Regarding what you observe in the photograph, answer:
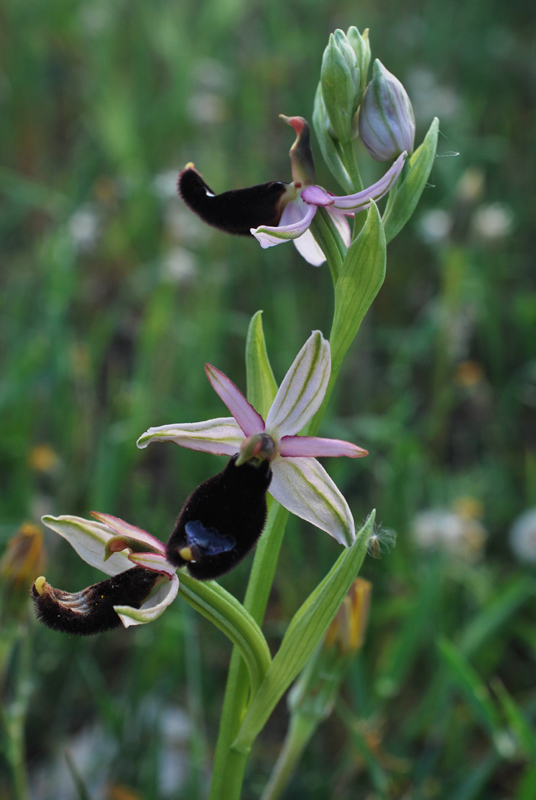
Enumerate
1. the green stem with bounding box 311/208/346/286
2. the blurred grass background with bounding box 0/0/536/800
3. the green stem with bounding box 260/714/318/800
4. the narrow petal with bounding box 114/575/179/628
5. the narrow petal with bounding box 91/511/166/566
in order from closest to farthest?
the narrow petal with bounding box 114/575/179/628, the narrow petal with bounding box 91/511/166/566, the green stem with bounding box 311/208/346/286, the green stem with bounding box 260/714/318/800, the blurred grass background with bounding box 0/0/536/800

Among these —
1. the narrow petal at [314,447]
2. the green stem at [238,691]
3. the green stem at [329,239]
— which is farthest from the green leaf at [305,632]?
the green stem at [329,239]

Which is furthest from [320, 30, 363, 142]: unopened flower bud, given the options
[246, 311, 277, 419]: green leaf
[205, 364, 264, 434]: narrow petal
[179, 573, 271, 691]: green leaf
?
[179, 573, 271, 691]: green leaf

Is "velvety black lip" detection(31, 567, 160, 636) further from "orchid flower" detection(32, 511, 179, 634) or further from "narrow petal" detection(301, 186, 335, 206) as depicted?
"narrow petal" detection(301, 186, 335, 206)

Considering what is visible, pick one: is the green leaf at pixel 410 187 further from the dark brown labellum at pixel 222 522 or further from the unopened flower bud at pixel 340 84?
the dark brown labellum at pixel 222 522

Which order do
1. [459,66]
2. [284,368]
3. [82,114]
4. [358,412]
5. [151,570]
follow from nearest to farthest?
1. [151,570]
2. [284,368]
3. [358,412]
4. [82,114]
5. [459,66]

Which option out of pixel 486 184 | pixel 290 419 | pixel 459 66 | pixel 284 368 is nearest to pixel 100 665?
pixel 284 368

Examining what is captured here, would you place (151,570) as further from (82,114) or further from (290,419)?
(82,114)
